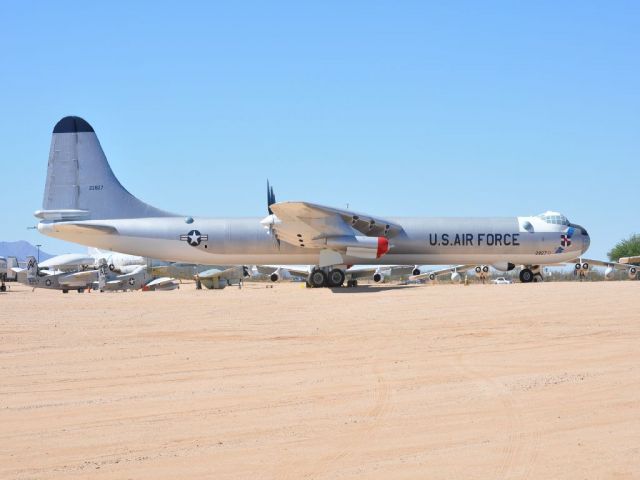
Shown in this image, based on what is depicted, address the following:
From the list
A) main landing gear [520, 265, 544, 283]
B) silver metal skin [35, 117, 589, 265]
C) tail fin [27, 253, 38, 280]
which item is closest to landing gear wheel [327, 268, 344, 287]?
silver metal skin [35, 117, 589, 265]

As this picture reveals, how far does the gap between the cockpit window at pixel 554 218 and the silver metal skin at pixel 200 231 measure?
42cm

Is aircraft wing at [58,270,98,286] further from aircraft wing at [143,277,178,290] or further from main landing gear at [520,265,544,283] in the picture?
main landing gear at [520,265,544,283]

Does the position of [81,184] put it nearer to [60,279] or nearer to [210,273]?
[210,273]

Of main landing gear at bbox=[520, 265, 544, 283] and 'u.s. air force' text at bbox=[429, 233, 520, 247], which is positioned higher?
'u.s. air force' text at bbox=[429, 233, 520, 247]

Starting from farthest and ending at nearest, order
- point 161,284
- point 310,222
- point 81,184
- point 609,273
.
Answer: point 161,284, point 609,273, point 81,184, point 310,222

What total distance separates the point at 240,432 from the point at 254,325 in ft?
32.6

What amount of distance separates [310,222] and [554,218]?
12.5m

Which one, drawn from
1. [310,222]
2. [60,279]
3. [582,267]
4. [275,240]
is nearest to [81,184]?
[275,240]

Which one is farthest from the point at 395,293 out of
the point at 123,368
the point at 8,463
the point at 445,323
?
the point at 8,463

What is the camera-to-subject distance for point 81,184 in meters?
35.2

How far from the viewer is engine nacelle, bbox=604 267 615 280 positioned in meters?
54.2

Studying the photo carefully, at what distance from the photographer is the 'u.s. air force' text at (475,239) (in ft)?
116

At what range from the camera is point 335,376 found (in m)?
12.0

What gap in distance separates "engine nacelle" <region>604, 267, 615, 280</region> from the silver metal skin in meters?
19.6
